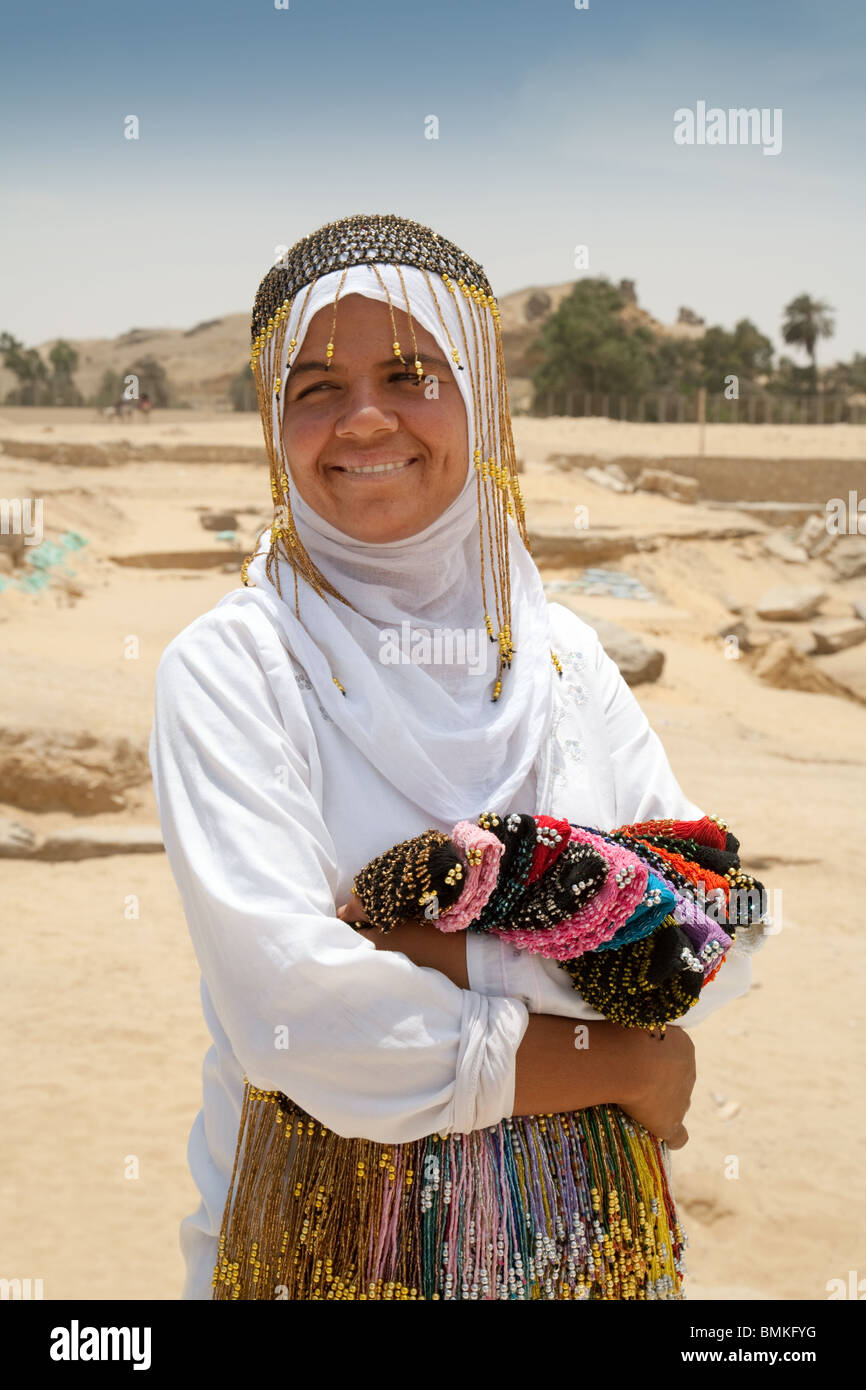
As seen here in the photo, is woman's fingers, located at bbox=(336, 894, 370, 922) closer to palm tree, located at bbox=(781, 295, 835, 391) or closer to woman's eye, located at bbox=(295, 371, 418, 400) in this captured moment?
woman's eye, located at bbox=(295, 371, 418, 400)

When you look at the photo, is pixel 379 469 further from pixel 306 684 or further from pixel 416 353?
pixel 306 684

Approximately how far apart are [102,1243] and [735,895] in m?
2.76

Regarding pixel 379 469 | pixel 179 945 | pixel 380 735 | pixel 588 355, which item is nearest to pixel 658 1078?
pixel 380 735

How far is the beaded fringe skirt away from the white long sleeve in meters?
0.11

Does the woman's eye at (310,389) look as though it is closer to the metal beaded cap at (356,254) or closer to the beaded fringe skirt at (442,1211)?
the metal beaded cap at (356,254)

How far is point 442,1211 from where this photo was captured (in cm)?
139

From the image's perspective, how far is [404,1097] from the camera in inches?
50.9

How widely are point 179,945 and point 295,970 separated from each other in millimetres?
4268

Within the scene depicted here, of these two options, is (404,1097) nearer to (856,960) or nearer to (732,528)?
(856,960)

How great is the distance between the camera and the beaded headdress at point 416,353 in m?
1.50

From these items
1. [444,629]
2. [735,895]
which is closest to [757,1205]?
[735,895]

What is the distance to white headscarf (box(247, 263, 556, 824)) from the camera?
4.81 ft
